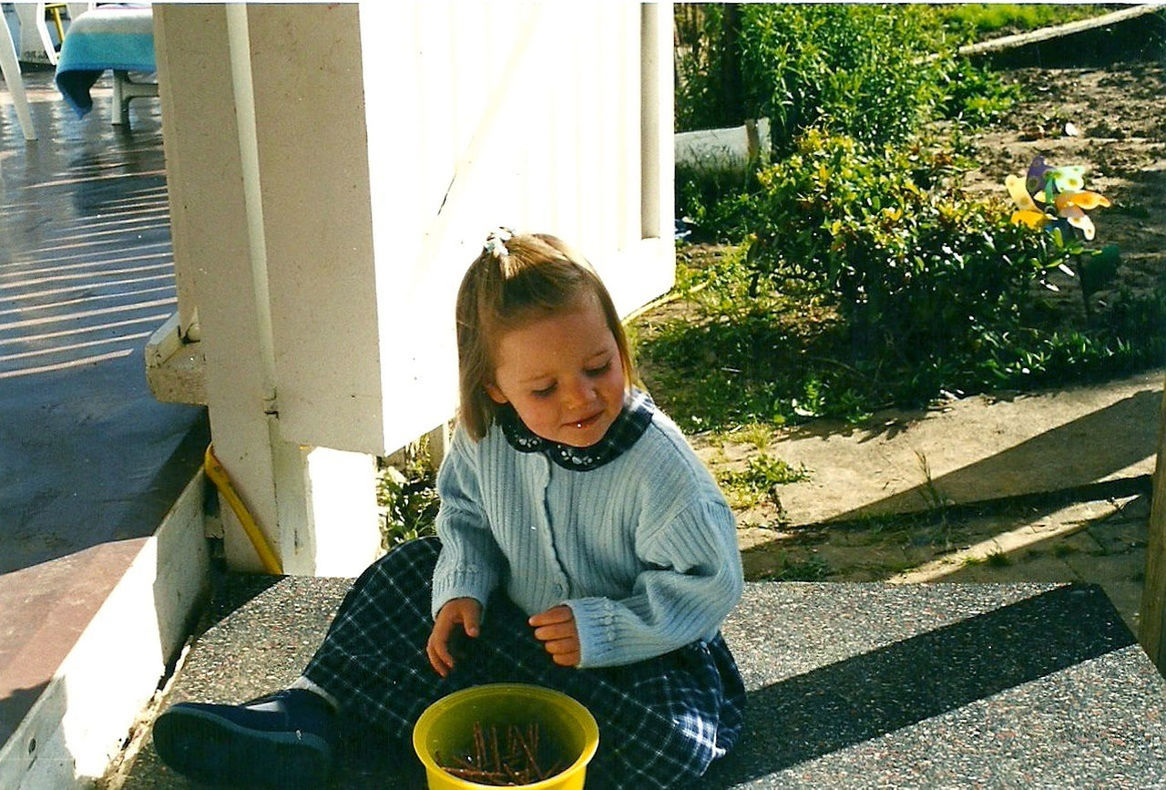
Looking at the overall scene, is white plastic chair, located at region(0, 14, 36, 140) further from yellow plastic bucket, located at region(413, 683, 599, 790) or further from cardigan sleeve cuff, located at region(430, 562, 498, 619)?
yellow plastic bucket, located at region(413, 683, 599, 790)

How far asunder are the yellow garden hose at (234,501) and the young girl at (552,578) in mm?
592

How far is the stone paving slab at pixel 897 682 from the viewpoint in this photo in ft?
7.46

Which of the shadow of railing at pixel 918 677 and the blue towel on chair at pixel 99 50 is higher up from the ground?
the blue towel on chair at pixel 99 50

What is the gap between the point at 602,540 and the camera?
7.41ft

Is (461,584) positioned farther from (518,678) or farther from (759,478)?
(759,478)

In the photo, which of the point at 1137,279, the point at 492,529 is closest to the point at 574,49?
the point at 492,529

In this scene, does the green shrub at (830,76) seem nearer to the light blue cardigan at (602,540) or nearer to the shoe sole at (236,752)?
the light blue cardigan at (602,540)

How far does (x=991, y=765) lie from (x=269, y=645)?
1.37 meters

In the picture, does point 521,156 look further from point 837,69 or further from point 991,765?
point 837,69

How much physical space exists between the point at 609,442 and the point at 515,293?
29 centimetres

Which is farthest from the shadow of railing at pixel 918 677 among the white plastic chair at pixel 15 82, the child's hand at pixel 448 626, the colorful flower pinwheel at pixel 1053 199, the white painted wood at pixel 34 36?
the white painted wood at pixel 34 36

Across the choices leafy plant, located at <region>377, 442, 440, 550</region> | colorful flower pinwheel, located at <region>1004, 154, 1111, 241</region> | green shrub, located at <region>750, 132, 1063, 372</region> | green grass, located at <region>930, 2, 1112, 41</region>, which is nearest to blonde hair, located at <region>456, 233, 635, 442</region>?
leafy plant, located at <region>377, 442, 440, 550</region>

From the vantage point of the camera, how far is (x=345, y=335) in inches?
108

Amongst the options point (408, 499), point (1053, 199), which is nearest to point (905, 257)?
point (1053, 199)
